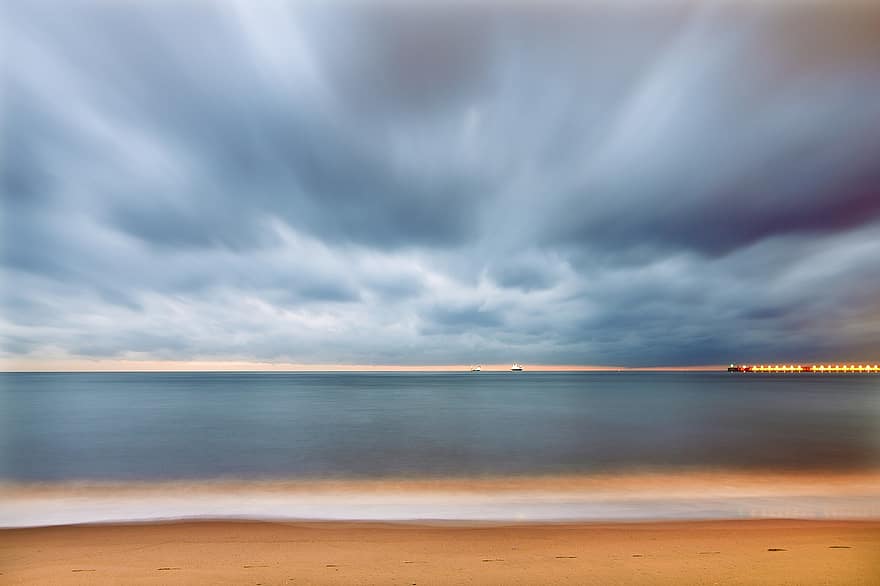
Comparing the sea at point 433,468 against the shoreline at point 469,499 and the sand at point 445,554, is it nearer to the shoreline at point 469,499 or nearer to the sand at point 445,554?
the shoreline at point 469,499

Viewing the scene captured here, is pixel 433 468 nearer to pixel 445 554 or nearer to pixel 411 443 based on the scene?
pixel 411 443

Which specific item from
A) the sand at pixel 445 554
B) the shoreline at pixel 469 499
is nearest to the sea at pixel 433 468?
the shoreline at pixel 469 499

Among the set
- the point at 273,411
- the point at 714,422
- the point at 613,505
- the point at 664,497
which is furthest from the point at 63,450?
the point at 714,422

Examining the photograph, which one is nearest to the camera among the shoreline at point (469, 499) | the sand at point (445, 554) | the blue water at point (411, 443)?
the sand at point (445, 554)

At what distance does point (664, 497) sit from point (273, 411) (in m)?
38.0

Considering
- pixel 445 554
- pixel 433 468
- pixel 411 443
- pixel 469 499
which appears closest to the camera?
pixel 445 554

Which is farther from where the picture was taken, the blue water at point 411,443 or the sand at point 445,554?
the blue water at point 411,443

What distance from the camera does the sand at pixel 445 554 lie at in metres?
6.59

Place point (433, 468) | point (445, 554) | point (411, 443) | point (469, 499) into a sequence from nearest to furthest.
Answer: point (445, 554)
point (469, 499)
point (433, 468)
point (411, 443)

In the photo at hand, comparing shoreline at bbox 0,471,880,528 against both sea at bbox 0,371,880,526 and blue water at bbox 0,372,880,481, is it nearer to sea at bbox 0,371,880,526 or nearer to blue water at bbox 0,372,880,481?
sea at bbox 0,371,880,526

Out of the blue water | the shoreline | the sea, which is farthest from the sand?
the blue water

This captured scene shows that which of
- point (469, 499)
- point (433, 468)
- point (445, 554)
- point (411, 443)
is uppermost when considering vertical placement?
point (445, 554)

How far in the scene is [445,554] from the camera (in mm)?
7625

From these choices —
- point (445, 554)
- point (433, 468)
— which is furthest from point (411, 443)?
point (445, 554)
